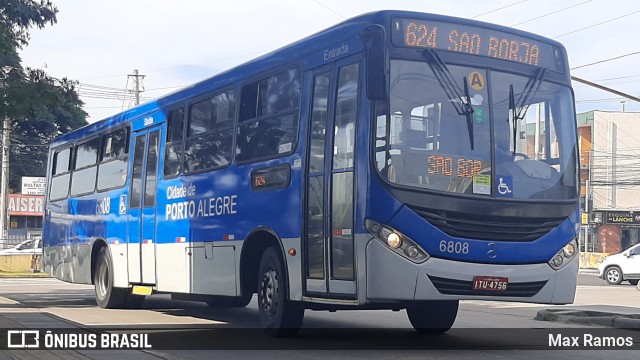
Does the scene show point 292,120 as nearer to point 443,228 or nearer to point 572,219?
point 443,228

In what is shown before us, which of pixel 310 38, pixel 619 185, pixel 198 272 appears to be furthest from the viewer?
pixel 619 185

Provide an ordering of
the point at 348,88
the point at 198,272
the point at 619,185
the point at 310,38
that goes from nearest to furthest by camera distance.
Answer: the point at 348,88, the point at 310,38, the point at 198,272, the point at 619,185

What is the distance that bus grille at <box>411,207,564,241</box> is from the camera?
10.2 m

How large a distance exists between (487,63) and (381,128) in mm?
1588

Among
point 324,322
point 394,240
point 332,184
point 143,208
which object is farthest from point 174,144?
point 394,240

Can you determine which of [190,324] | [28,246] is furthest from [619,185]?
[190,324]

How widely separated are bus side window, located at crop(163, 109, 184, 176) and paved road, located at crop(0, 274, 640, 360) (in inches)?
97.4

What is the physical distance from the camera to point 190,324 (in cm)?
1488

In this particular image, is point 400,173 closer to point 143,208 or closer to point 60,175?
point 143,208

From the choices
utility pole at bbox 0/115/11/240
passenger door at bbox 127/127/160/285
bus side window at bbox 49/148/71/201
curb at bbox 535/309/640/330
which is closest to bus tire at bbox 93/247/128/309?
passenger door at bbox 127/127/160/285

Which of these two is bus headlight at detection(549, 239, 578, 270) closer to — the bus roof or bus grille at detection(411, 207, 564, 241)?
bus grille at detection(411, 207, 564, 241)

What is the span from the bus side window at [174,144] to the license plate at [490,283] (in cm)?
638

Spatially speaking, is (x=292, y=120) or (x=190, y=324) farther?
(x=190, y=324)

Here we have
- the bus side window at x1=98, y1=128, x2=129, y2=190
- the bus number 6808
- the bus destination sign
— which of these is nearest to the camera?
the bus number 6808
